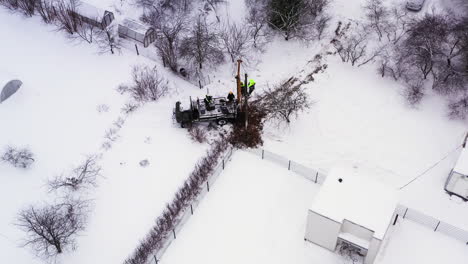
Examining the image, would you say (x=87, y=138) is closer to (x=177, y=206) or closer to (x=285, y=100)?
(x=177, y=206)

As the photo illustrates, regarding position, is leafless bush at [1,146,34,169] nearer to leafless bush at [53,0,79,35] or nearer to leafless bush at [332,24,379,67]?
leafless bush at [53,0,79,35]

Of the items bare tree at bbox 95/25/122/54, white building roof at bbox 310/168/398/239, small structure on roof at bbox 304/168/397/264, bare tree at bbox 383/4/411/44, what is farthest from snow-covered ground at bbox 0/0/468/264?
white building roof at bbox 310/168/398/239

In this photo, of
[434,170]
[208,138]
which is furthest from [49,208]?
[434,170]

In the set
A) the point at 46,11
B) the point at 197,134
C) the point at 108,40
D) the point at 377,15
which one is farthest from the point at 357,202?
the point at 46,11

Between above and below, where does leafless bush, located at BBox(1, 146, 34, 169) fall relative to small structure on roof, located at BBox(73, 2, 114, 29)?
below

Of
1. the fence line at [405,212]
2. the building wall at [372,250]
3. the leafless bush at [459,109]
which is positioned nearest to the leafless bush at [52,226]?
the fence line at [405,212]
